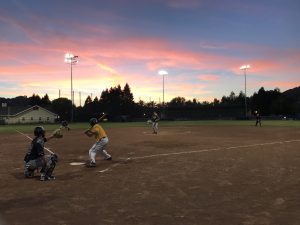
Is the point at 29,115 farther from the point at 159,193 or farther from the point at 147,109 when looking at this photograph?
the point at 159,193

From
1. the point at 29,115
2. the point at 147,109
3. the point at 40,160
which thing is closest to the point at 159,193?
the point at 40,160

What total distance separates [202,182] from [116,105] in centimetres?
10151

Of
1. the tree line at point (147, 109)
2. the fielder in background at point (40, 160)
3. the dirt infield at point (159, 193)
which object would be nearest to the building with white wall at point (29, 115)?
the tree line at point (147, 109)

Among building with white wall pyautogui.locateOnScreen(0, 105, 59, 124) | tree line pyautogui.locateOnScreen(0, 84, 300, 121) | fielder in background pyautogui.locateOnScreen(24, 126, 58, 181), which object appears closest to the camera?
fielder in background pyautogui.locateOnScreen(24, 126, 58, 181)

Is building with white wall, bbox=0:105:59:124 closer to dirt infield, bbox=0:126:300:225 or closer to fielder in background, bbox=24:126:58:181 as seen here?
dirt infield, bbox=0:126:300:225

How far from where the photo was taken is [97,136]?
14734mm

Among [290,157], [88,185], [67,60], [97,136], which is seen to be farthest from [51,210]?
[67,60]

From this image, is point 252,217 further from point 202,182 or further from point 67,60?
point 67,60

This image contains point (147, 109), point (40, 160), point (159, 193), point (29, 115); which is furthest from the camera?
point (147, 109)

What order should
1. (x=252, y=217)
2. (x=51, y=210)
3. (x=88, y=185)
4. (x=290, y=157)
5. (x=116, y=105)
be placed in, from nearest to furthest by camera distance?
(x=252, y=217) → (x=51, y=210) → (x=88, y=185) → (x=290, y=157) → (x=116, y=105)

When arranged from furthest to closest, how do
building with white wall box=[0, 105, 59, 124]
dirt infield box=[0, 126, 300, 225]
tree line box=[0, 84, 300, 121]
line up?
tree line box=[0, 84, 300, 121], building with white wall box=[0, 105, 59, 124], dirt infield box=[0, 126, 300, 225]

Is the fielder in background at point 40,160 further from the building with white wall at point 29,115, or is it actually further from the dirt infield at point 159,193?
the building with white wall at point 29,115

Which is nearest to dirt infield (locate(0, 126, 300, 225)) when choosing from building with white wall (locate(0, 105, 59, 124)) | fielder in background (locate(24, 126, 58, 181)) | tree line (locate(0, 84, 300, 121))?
fielder in background (locate(24, 126, 58, 181))

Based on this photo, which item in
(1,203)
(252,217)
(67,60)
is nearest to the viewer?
(252,217)
